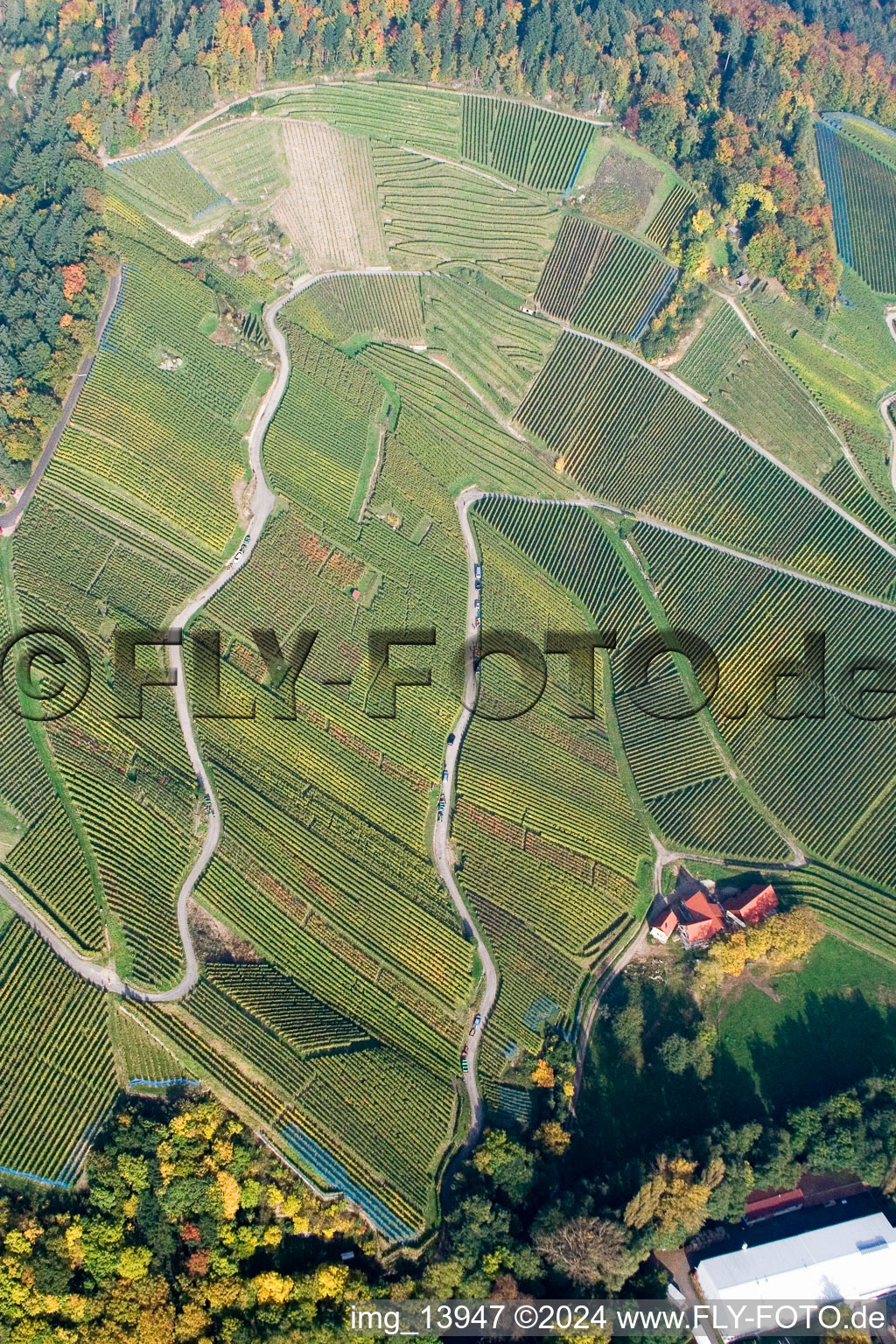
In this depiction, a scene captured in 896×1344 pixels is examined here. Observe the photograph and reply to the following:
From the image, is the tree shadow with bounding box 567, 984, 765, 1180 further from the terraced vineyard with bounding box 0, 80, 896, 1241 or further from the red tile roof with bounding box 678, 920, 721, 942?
the red tile roof with bounding box 678, 920, 721, 942

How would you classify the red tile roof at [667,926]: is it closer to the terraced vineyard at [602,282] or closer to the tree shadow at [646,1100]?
the tree shadow at [646,1100]

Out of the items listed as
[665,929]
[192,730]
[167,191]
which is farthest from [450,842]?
[167,191]

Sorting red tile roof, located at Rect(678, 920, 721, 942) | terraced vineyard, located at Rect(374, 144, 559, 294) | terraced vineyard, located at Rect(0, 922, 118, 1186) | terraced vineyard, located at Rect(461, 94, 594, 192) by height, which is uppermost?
terraced vineyard, located at Rect(461, 94, 594, 192)

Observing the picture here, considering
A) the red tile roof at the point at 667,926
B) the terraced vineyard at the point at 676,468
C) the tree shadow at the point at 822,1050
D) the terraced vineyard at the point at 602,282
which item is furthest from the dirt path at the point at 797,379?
the tree shadow at the point at 822,1050

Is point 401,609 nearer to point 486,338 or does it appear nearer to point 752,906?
point 486,338

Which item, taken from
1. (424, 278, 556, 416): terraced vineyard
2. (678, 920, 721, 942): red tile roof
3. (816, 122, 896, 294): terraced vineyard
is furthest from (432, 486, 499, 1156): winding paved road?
(816, 122, 896, 294): terraced vineyard

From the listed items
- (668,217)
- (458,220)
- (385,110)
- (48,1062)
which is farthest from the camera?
(385,110)

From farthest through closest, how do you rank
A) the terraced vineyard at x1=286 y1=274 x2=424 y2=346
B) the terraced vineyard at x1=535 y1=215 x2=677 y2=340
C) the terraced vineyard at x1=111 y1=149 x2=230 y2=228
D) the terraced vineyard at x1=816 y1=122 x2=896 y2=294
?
the terraced vineyard at x1=816 y1=122 x2=896 y2=294 → the terraced vineyard at x1=111 y1=149 x2=230 y2=228 → the terraced vineyard at x1=286 y1=274 x2=424 y2=346 → the terraced vineyard at x1=535 y1=215 x2=677 y2=340
